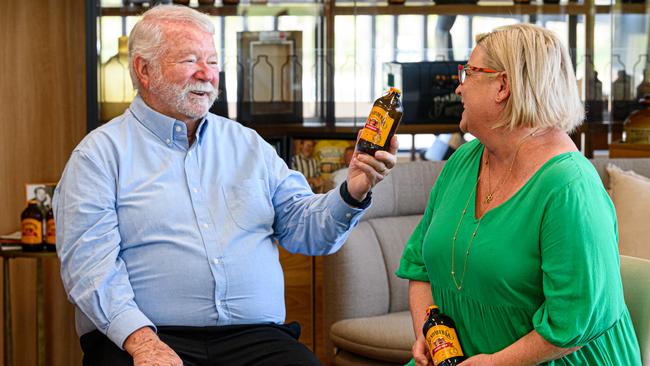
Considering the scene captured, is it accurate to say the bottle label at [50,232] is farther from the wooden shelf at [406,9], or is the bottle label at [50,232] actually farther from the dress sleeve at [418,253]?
the dress sleeve at [418,253]

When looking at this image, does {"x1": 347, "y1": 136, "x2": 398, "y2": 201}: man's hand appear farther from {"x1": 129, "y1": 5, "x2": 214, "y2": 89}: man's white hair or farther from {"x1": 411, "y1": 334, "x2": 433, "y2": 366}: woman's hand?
{"x1": 129, "y1": 5, "x2": 214, "y2": 89}: man's white hair

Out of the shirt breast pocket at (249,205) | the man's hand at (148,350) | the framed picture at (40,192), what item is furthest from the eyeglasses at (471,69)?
the framed picture at (40,192)

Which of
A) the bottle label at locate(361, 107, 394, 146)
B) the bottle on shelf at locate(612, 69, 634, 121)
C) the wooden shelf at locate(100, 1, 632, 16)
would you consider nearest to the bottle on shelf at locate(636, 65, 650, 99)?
the bottle on shelf at locate(612, 69, 634, 121)

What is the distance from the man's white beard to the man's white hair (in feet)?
0.22

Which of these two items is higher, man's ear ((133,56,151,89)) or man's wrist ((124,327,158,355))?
man's ear ((133,56,151,89))

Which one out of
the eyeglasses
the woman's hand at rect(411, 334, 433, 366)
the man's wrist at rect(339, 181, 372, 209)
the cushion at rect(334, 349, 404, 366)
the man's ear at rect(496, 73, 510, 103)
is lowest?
the cushion at rect(334, 349, 404, 366)

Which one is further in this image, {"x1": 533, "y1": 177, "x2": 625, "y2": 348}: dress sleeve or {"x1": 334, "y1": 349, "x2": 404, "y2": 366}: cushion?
{"x1": 334, "y1": 349, "x2": 404, "y2": 366}: cushion

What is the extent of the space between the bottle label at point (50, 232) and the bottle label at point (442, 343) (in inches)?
62.9

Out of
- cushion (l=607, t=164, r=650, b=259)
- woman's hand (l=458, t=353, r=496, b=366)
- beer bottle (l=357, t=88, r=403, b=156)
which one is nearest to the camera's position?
woman's hand (l=458, t=353, r=496, b=366)

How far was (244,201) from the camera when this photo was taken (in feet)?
8.09

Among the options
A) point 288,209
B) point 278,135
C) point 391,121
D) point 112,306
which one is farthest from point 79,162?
point 278,135

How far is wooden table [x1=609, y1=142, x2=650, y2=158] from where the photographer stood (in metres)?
3.69

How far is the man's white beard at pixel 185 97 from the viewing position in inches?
96.9

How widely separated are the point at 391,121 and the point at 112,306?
784 mm
